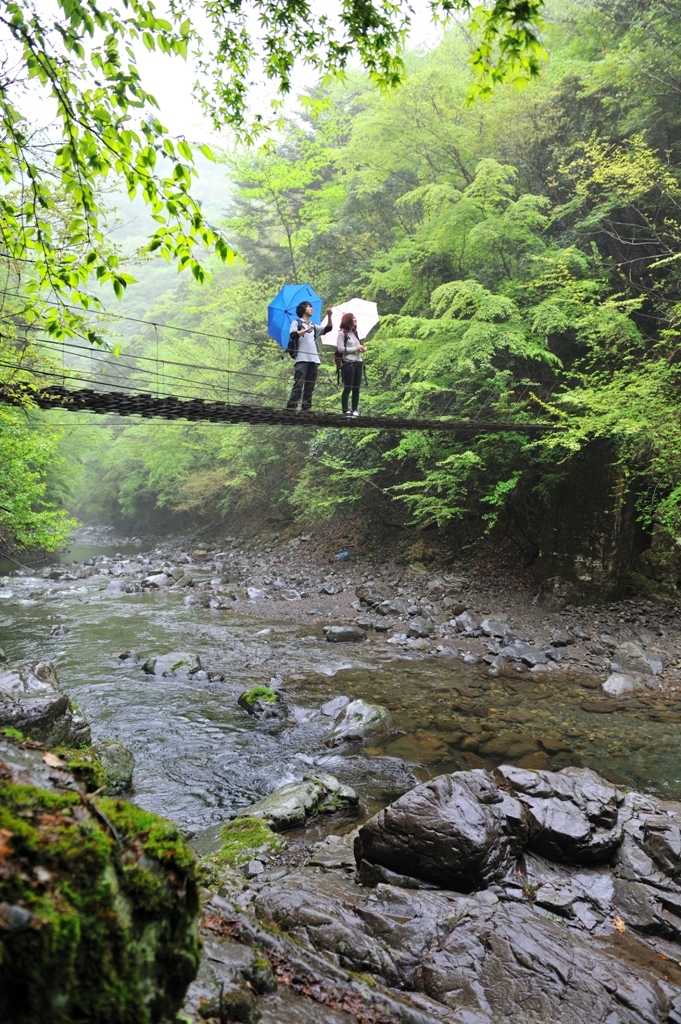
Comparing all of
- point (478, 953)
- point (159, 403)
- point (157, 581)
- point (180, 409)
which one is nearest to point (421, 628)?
point (180, 409)

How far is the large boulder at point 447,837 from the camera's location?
2.95 m

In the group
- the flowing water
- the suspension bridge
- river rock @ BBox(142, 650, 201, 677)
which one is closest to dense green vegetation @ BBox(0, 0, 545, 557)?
the suspension bridge

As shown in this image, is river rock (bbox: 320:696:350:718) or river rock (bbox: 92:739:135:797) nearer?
river rock (bbox: 92:739:135:797)

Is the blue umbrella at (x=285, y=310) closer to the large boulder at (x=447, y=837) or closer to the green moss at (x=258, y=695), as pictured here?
the green moss at (x=258, y=695)

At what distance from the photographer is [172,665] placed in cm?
672

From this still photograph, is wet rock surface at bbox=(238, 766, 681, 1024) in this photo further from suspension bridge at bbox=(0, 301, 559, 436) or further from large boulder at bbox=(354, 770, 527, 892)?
suspension bridge at bbox=(0, 301, 559, 436)

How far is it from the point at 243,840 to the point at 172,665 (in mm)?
3720

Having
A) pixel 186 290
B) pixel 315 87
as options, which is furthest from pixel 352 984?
pixel 186 290

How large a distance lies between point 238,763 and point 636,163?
8.73 meters

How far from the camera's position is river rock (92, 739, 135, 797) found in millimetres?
3857

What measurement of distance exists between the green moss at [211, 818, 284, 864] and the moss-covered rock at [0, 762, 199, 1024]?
2.12 m

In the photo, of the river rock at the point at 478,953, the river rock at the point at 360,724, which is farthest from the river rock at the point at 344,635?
the river rock at the point at 478,953

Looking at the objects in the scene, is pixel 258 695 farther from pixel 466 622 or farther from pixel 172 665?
pixel 466 622

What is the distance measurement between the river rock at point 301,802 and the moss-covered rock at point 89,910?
2535 mm
